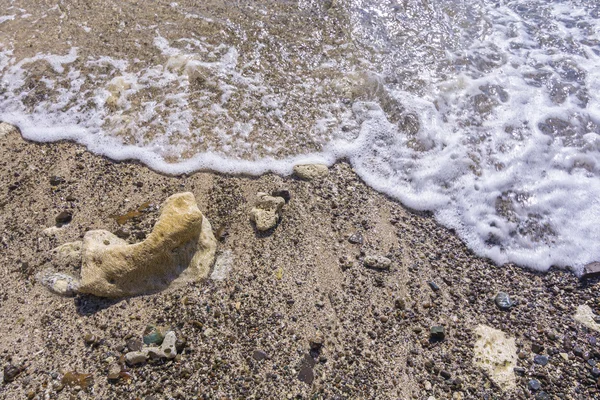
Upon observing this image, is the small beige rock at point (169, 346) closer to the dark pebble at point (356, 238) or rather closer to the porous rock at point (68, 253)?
the porous rock at point (68, 253)

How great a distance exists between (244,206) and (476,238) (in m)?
1.83

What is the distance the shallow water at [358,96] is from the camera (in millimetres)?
3523

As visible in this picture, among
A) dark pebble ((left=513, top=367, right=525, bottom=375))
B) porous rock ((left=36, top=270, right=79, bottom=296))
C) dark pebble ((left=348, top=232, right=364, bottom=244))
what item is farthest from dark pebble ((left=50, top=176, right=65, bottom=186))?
dark pebble ((left=513, top=367, right=525, bottom=375))

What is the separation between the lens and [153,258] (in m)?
2.75

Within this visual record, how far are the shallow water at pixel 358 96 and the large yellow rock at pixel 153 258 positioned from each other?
2.65ft

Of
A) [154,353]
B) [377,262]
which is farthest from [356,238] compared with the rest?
[154,353]

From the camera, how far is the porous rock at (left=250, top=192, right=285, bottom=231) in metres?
3.08

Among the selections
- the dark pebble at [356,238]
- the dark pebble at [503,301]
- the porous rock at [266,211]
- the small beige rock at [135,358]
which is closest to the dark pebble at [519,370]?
the dark pebble at [503,301]

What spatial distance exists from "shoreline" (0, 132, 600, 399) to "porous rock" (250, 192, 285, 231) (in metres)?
0.07

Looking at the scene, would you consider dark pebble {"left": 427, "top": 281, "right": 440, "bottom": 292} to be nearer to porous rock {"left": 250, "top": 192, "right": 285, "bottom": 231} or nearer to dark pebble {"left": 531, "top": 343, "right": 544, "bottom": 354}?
dark pebble {"left": 531, "top": 343, "right": 544, "bottom": 354}

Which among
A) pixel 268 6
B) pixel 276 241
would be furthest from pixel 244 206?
pixel 268 6

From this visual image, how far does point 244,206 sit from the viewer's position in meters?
3.25

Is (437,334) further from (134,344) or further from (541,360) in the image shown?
(134,344)

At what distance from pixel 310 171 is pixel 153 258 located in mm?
1410
